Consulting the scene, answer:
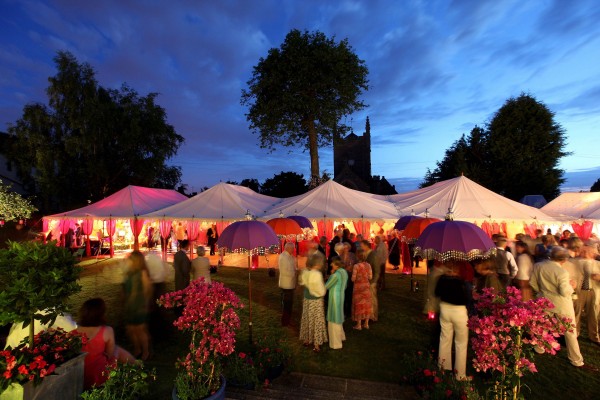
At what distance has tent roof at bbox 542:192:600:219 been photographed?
13.8 m

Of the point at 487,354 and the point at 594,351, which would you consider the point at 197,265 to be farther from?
the point at 594,351

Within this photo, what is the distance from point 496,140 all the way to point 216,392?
101ft

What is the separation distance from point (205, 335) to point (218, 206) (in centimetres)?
1172

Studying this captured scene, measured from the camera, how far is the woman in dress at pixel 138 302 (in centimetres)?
546

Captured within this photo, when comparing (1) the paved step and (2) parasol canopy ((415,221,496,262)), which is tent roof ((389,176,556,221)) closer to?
(2) parasol canopy ((415,221,496,262))

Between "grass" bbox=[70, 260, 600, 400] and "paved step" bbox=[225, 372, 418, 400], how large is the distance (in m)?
0.27

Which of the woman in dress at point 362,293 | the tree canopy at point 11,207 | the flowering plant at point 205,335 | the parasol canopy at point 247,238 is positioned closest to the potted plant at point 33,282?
the flowering plant at point 205,335

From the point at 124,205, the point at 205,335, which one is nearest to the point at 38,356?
the point at 205,335

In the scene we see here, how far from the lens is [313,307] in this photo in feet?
19.9

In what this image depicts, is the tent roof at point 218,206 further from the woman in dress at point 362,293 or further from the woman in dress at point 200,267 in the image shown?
the woman in dress at point 362,293

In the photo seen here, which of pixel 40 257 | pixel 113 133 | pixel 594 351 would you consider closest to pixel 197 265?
pixel 40 257

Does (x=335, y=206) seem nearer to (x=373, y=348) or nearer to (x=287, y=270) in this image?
(x=287, y=270)

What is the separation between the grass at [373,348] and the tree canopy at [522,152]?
22.3m

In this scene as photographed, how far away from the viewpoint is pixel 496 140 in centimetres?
2797
